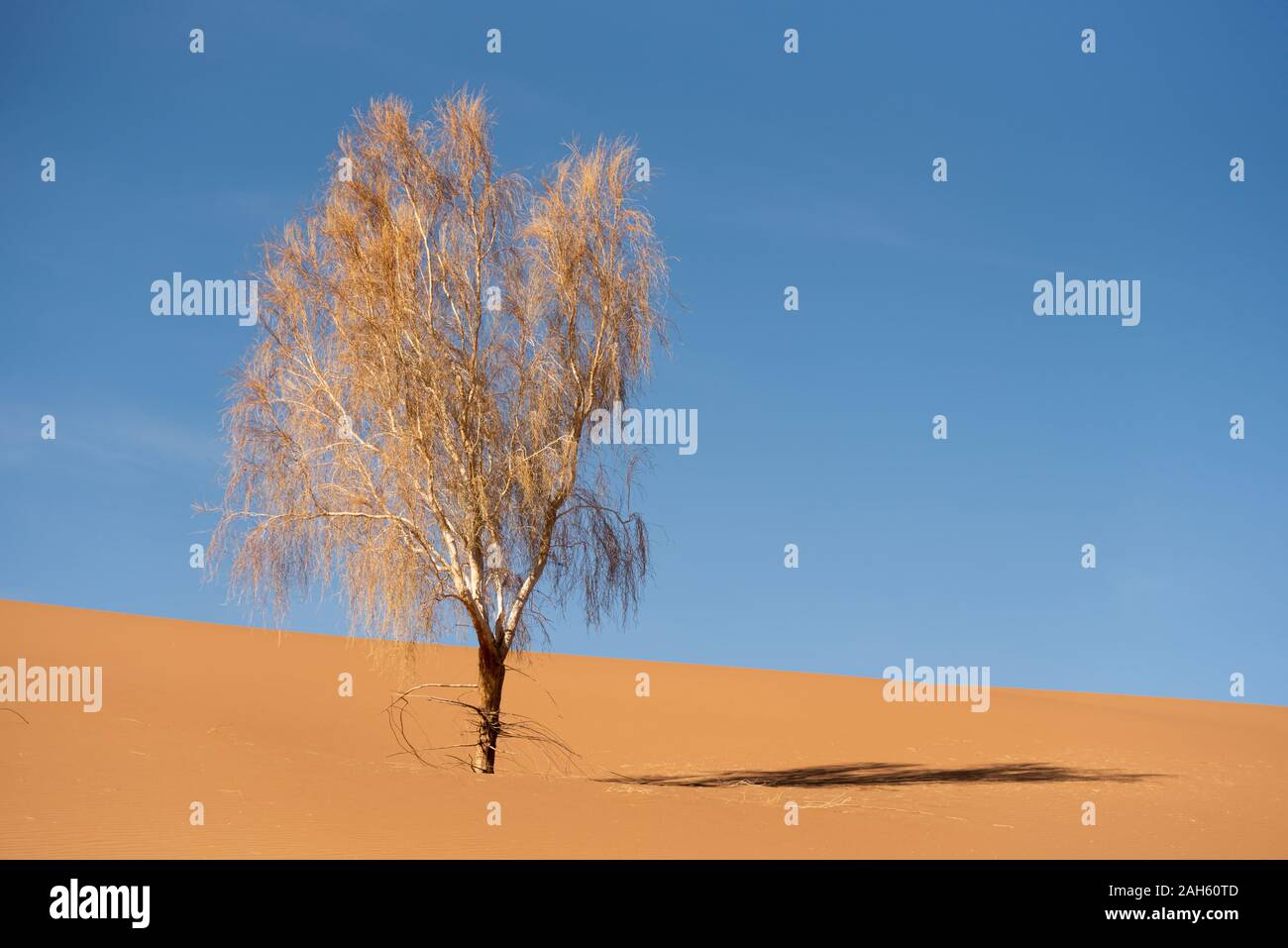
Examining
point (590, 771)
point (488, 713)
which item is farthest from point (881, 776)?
point (488, 713)

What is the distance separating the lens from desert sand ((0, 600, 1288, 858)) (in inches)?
509

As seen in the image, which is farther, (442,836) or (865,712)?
(865,712)

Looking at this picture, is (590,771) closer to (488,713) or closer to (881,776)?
(488,713)

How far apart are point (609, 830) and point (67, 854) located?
18.2ft

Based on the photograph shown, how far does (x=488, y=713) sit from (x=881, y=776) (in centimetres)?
875

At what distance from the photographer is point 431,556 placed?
18828mm

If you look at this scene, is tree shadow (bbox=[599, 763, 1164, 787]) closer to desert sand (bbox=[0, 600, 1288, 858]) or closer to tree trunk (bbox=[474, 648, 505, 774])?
desert sand (bbox=[0, 600, 1288, 858])

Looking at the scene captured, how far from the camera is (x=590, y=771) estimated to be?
23.8 m

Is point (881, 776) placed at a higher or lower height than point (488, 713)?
lower

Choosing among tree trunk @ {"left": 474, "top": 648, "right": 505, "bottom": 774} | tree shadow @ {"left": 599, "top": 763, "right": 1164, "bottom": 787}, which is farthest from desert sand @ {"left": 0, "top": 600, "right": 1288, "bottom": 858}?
tree trunk @ {"left": 474, "top": 648, "right": 505, "bottom": 774}

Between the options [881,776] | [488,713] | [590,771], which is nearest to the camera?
[488,713]
